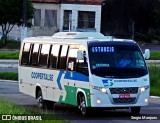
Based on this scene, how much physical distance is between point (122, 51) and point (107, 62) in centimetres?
74

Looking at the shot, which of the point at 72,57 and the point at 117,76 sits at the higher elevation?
the point at 72,57

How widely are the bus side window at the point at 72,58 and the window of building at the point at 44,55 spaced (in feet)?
5.79

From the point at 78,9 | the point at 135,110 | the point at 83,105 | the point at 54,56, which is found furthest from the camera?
the point at 78,9

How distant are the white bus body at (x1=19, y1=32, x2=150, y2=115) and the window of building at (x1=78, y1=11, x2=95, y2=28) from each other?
48.4m

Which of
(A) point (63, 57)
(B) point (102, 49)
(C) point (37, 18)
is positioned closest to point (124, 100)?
(B) point (102, 49)

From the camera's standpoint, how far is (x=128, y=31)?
235ft

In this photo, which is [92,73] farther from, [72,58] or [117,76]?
[72,58]

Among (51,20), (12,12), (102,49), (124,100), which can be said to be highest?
(102,49)

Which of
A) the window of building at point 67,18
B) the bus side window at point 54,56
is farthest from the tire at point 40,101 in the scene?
the window of building at point 67,18

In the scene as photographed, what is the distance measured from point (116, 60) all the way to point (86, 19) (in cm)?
5141

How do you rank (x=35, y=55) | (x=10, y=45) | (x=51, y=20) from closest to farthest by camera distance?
1. (x=35, y=55)
2. (x=10, y=45)
3. (x=51, y=20)

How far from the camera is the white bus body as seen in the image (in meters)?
17.9

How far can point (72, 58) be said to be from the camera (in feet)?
63.1

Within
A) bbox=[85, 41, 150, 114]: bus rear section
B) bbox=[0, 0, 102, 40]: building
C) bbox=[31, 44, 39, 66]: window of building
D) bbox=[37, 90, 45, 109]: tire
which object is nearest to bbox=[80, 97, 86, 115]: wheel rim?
bbox=[85, 41, 150, 114]: bus rear section
